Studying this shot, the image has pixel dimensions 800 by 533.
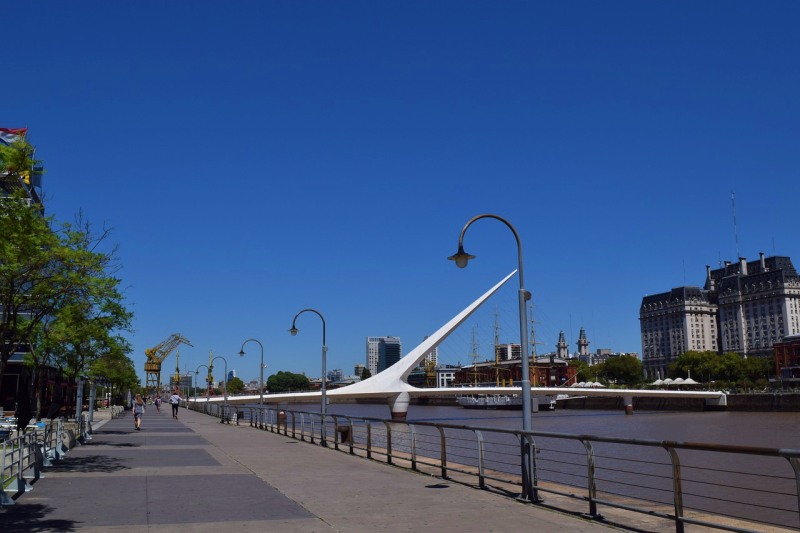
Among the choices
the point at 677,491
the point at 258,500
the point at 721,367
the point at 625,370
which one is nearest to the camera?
the point at 677,491

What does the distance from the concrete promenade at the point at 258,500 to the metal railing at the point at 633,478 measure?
0.61 meters

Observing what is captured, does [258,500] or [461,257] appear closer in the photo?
[258,500]

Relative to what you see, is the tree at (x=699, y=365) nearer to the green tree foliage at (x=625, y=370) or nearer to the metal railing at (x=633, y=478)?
the green tree foliage at (x=625, y=370)

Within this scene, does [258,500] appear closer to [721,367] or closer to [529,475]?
[529,475]

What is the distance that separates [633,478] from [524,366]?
9301 millimetres

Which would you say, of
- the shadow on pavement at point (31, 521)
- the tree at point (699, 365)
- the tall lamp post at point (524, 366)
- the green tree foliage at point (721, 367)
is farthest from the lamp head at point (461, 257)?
the tree at point (699, 365)

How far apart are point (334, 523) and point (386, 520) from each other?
664mm

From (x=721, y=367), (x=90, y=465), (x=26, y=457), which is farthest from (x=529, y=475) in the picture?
(x=721, y=367)

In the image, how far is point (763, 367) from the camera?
14450cm

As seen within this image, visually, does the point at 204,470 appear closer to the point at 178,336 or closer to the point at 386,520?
the point at 386,520

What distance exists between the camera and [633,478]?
20.5 m

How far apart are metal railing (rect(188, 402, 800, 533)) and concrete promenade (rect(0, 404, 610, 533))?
61 cm

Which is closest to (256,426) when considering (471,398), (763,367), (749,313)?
(471,398)

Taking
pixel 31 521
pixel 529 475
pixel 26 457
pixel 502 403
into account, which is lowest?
pixel 502 403
